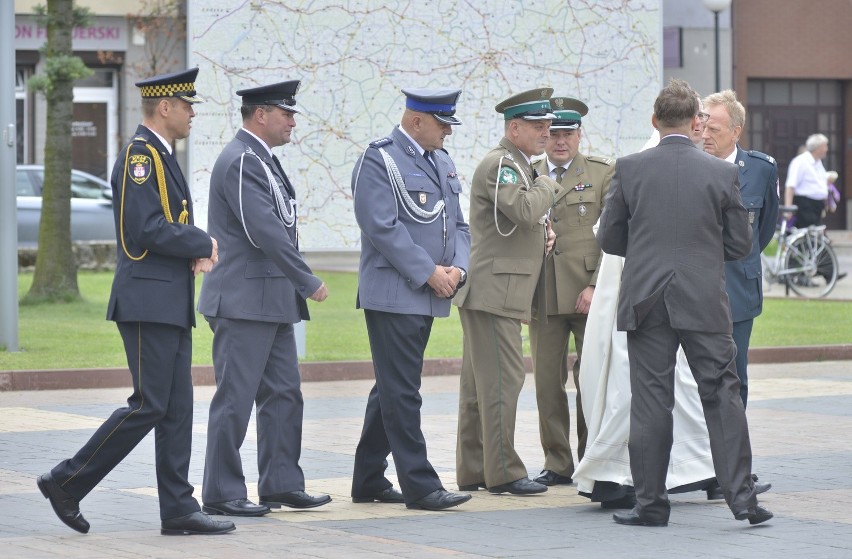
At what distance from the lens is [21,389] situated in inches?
507

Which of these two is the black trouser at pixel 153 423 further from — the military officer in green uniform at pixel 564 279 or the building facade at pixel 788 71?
A: the building facade at pixel 788 71

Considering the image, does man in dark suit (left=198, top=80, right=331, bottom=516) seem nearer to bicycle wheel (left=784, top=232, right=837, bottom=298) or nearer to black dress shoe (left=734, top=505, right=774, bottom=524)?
black dress shoe (left=734, top=505, right=774, bottom=524)

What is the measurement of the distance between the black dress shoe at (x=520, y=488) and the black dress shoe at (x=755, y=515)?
1294 mm

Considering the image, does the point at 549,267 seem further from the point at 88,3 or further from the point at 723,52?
the point at 723,52

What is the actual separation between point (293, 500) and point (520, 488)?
116 centimetres

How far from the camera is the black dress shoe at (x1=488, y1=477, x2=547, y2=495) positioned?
8.16 meters

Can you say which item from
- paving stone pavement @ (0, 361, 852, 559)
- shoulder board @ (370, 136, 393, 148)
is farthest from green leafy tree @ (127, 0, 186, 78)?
shoulder board @ (370, 136, 393, 148)

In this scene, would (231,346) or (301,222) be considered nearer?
(231,346)

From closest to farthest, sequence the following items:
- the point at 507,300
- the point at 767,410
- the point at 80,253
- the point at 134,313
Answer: the point at 134,313
the point at 507,300
the point at 767,410
the point at 80,253

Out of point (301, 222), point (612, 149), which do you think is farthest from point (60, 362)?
point (612, 149)

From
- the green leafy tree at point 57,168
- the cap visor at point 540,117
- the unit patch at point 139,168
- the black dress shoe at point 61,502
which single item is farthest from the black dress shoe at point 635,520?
the green leafy tree at point 57,168

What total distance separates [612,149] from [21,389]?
5472mm

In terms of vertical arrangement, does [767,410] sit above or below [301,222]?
below

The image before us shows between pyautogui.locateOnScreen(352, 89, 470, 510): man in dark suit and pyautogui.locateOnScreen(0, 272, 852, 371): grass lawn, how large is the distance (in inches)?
244
